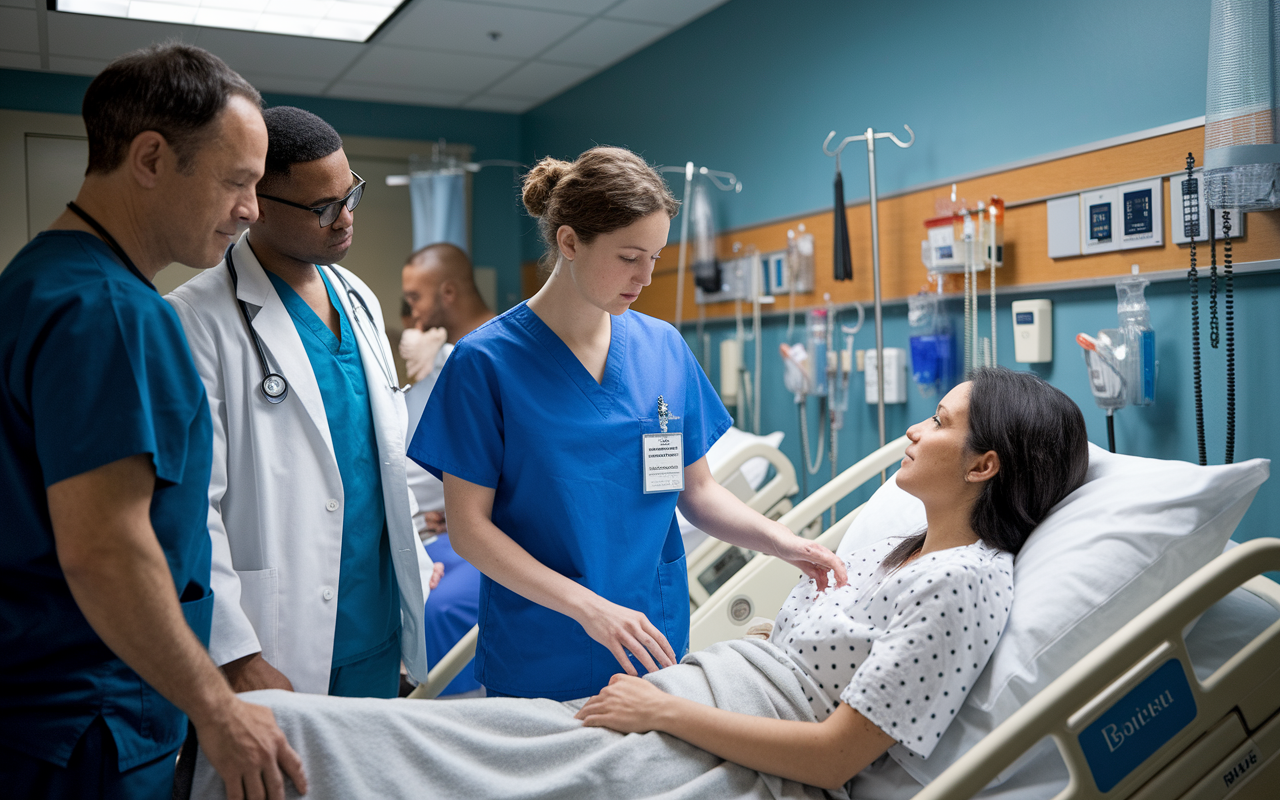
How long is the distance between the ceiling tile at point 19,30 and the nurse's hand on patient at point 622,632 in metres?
3.72

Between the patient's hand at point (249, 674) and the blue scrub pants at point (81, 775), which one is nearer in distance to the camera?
the blue scrub pants at point (81, 775)

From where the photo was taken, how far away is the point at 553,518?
1489 mm

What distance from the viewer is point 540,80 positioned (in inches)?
185

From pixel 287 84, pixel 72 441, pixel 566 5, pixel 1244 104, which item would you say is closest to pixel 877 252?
pixel 1244 104

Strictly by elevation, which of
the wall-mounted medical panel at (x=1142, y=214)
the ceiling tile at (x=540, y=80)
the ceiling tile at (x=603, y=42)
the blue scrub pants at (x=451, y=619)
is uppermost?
the ceiling tile at (x=540, y=80)

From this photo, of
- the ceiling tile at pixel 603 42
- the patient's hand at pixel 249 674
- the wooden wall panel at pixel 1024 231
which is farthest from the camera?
the ceiling tile at pixel 603 42

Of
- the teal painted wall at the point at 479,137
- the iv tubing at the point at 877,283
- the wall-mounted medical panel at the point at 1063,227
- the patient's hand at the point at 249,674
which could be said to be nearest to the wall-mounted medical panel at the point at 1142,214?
the wall-mounted medical panel at the point at 1063,227

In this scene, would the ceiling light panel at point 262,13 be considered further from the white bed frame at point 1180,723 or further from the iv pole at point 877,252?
the white bed frame at point 1180,723

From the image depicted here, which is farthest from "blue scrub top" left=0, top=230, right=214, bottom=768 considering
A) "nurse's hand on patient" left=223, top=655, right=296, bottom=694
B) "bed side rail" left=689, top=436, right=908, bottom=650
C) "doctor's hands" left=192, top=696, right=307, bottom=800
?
"bed side rail" left=689, top=436, right=908, bottom=650

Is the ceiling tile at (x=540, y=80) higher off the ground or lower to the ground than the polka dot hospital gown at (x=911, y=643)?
higher

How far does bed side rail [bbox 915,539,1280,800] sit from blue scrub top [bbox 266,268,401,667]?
0.97m

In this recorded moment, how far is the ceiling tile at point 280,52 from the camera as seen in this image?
13.1 feet

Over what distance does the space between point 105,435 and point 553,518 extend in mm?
710

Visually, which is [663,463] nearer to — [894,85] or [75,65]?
[894,85]
